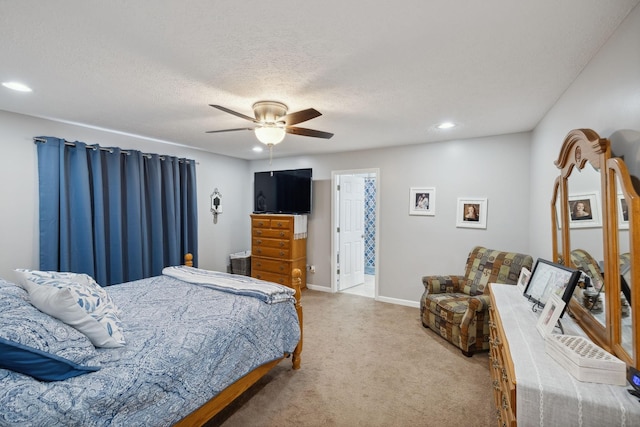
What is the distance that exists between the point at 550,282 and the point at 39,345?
8.99 feet

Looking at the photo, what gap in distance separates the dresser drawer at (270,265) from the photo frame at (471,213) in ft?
8.79

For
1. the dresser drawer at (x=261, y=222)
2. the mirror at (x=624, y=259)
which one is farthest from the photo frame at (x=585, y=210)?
the dresser drawer at (x=261, y=222)

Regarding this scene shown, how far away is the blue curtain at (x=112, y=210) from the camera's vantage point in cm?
308

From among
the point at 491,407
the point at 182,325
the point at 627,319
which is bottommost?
the point at 491,407

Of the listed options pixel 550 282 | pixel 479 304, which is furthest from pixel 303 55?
pixel 479 304

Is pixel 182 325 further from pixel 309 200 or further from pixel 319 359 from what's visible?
pixel 309 200

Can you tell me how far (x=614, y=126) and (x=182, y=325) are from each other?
2.67 m

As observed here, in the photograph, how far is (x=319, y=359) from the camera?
2852 mm

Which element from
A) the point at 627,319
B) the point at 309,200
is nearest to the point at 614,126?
the point at 627,319

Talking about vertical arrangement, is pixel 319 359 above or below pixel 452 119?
below

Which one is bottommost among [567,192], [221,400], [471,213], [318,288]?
[318,288]

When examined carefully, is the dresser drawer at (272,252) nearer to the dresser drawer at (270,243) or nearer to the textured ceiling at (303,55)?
the dresser drawer at (270,243)

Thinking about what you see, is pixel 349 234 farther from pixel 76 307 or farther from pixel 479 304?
pixel 76 307

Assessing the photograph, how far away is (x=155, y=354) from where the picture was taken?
1542mm
